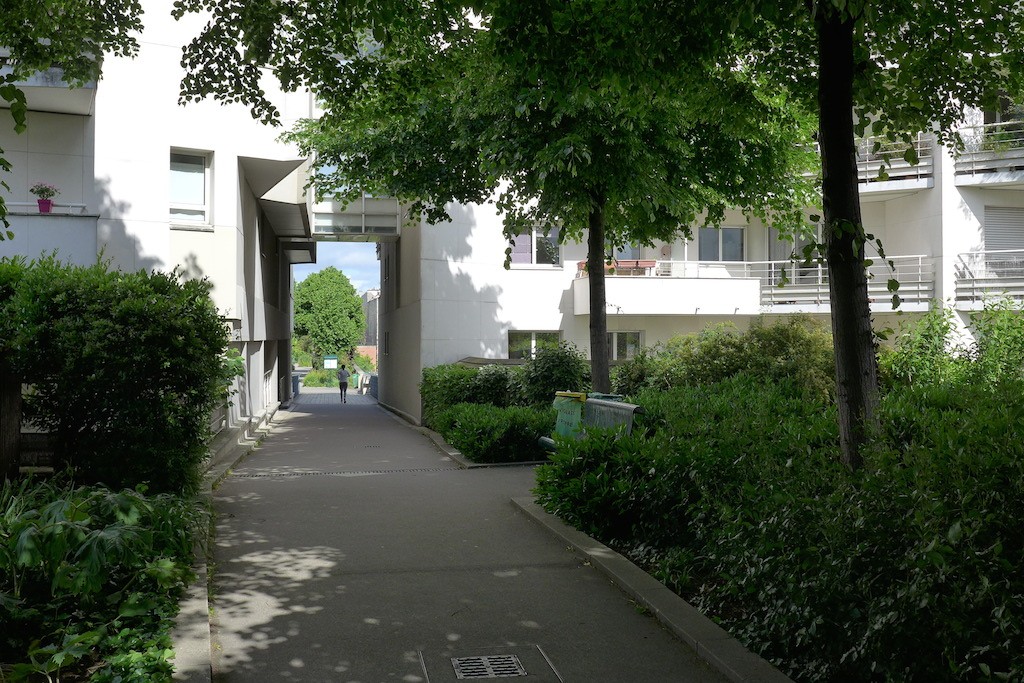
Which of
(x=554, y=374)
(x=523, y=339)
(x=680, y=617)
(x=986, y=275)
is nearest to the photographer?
(x=680, y=617)

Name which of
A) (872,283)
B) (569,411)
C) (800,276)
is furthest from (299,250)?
(569,411)

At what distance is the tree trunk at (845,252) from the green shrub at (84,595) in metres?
4.40

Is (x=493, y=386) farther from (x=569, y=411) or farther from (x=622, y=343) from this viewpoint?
(x=622, y=343)

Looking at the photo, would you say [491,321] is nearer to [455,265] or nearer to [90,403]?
[455,265]

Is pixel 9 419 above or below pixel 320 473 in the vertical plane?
above

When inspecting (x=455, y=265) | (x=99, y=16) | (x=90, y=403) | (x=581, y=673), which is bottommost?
(x=581, y=673)

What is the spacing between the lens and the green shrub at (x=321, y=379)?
242ft

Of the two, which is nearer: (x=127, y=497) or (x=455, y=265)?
(x=127, y=497)

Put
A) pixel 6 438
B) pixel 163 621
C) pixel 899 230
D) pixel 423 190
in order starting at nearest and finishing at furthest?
1. pixel 163 621
2. pixel 6 438
3. pixel 423 190
4. pixel 899 230

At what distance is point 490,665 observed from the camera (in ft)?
17.1

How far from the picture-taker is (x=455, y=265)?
76.9 feet

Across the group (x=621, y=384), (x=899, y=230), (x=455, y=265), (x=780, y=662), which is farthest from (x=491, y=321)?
(x=780, y=662)

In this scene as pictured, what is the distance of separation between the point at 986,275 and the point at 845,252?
67.6 feet

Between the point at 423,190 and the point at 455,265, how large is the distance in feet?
23.0
